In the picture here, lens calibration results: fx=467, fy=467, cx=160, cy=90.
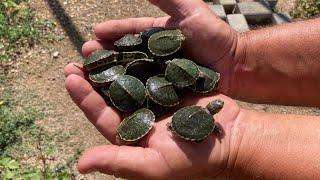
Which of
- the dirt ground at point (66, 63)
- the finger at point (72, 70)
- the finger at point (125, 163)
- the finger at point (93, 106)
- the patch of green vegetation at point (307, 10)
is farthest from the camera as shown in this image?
the patch of green vegetation at point (307, 10)

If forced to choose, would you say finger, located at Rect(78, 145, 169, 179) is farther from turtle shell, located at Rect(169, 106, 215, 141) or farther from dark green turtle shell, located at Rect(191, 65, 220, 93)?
dark green turtle shell, located at Rect(191, 65, 220, 93)

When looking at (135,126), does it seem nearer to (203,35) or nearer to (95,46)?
(203,35)

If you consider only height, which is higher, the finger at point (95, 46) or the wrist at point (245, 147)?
the finger at point (95, 46)

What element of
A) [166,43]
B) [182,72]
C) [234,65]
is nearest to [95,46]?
[166,43]

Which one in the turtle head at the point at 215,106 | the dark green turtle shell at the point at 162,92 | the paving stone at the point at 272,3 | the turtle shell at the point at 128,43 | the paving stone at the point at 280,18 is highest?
the turtle shell at the point at 128,43

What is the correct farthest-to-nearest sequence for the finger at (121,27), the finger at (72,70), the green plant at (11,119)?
1. the green plant at (11,119)
2. the finger at (121,27)
3. the finger at (72,70)

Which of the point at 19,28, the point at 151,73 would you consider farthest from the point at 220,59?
the point at 19,28

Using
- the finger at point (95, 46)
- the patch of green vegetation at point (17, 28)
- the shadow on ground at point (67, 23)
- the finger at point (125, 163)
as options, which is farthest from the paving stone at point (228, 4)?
the finger at point (125, 163)

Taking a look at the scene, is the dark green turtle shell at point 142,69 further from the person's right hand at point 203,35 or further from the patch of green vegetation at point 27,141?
the patch of green vegetation at point 27,141
